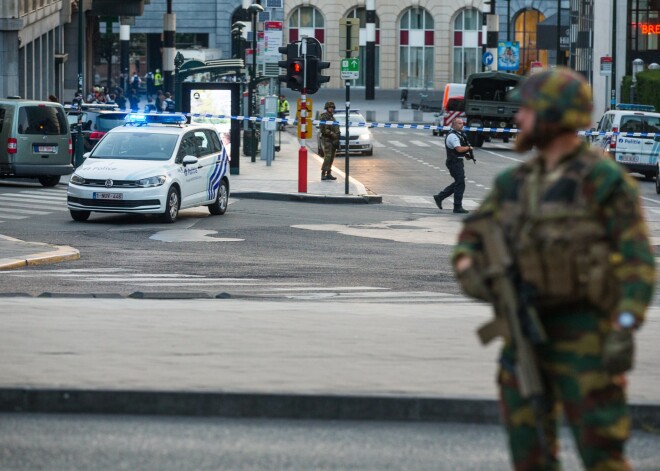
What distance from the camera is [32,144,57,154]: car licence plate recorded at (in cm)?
2931

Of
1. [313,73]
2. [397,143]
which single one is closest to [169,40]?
[397,143]

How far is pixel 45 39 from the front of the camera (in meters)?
61.3

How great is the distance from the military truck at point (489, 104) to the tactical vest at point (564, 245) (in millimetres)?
44387

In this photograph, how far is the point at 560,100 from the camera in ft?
15.6

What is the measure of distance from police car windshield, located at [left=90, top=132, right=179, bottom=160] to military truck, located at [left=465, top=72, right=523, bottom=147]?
89.5 ft

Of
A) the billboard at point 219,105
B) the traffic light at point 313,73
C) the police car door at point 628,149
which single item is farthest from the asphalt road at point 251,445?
the police car door at point 628,149

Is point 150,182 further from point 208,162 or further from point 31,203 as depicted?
point 31,203

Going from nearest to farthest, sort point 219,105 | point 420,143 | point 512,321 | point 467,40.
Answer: point 512,321 < point 219,105 < point 420,143 < point 467,40

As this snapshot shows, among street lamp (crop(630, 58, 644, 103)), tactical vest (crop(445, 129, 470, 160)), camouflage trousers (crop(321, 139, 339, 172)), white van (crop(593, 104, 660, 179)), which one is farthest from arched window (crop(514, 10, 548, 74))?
tactical vest (crop(445, 129, 470, 160))

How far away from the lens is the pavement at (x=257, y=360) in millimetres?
7312

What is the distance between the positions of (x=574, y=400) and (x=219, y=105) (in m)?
30.3

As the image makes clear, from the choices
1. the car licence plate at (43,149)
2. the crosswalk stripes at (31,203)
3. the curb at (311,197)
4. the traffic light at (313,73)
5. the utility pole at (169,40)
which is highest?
the utility pole at (169,40)

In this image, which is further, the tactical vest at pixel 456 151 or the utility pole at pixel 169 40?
the utility pole at pixel 169 40

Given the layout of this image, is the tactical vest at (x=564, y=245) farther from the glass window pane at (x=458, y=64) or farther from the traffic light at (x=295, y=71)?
the glass window pane at (x=458, y=64)
